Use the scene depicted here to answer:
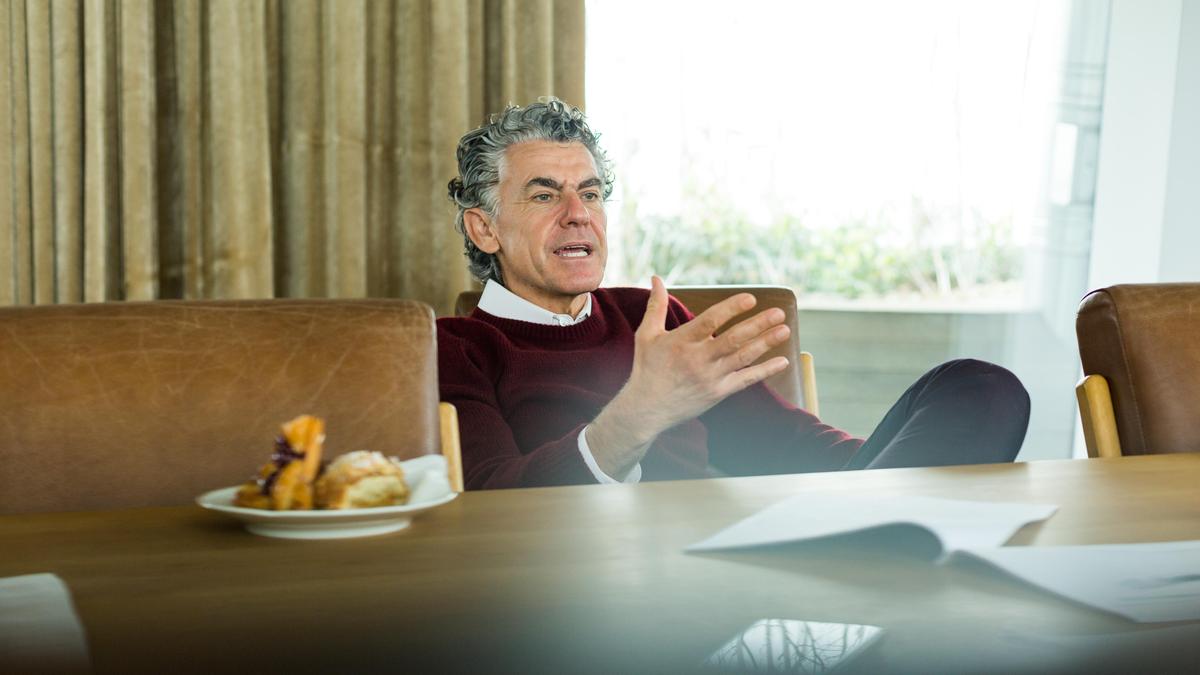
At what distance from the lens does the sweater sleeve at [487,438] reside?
1.39 metres

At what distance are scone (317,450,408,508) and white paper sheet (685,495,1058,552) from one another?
23cm

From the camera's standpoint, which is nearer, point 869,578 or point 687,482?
point 869,578

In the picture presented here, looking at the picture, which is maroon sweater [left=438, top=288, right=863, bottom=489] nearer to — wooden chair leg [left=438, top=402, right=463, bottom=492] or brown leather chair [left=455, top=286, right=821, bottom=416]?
brown leather chair [left=455, top=286, right=821, bottom=416]

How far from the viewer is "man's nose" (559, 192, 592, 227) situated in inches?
76.9

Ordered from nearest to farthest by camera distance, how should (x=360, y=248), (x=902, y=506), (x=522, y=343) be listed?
(x=902, y=506)
(x=522, y=343)
(x=360, y=248)

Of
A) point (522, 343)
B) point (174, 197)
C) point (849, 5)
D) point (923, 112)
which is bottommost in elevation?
point (522, 343)

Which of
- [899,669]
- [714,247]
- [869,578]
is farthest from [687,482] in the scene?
[714,247]

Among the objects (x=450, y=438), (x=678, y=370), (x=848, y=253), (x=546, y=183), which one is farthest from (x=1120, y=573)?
(x=848, y=253)

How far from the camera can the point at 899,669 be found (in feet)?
1.64

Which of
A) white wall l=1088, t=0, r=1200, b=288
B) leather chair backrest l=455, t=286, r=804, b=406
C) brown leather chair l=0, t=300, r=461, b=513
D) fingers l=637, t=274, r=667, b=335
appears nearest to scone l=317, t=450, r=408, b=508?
brown leather chair l=0, t=300, r=461, b=513

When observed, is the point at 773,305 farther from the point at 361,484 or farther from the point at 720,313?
the point at 361,484

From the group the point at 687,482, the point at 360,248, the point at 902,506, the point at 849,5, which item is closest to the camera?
the point at 902,506

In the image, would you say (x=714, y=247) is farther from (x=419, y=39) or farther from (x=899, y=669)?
(x=899, y=669)

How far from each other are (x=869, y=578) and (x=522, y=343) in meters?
1.25
